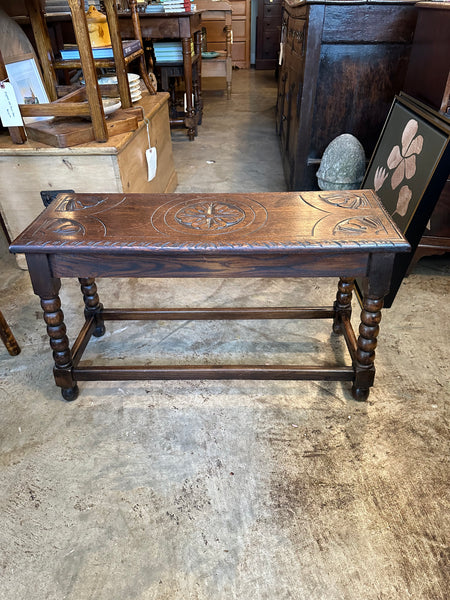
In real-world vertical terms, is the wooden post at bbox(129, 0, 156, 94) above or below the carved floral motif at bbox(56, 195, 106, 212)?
above

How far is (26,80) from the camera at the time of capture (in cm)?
A: 236

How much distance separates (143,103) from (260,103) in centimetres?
329

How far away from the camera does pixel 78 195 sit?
63.6 inches

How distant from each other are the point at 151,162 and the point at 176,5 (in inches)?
79.6

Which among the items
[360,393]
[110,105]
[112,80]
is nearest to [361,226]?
[360,393]

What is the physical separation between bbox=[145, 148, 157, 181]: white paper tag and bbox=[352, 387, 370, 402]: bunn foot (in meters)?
1.64

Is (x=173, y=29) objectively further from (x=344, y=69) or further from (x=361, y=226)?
(x=361, y=226)

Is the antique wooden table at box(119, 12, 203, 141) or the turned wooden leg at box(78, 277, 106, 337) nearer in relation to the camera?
the turned wooden leg at box(78, 277, 106, 337)

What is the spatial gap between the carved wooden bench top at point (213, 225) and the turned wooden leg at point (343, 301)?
350 mm

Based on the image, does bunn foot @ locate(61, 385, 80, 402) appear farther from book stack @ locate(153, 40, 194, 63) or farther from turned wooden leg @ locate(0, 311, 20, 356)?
book stack @ locate(153, 40, 194, 63)

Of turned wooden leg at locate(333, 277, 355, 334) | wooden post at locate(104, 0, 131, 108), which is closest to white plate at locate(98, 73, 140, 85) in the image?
wooden post at locate(104, 0, 131, 108)

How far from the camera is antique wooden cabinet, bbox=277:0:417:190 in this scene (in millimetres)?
2188

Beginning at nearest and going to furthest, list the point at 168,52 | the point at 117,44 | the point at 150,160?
the point at 117,44 < the point at 150,160 < the point at 168,52

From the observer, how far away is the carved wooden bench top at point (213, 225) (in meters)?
1.28
